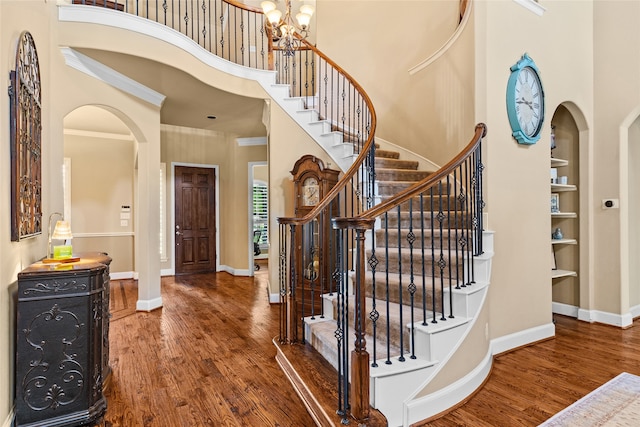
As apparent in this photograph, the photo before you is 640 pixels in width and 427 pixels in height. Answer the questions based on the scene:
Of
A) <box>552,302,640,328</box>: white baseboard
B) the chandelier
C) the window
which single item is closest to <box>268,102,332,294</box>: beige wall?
the chandelier

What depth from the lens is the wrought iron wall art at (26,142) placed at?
79.7 inches

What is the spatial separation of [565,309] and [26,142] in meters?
5.70

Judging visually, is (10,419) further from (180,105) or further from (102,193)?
(102,193)

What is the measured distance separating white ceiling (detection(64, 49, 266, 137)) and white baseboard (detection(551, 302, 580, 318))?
4881mm

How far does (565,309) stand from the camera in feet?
14.2

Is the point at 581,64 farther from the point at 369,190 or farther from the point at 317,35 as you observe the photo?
the point at 317,35

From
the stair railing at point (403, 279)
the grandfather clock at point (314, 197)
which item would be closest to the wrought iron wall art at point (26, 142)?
the stair railing at point (403, 279)

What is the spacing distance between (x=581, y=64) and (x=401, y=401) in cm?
426

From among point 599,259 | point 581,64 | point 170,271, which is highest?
point 581,64

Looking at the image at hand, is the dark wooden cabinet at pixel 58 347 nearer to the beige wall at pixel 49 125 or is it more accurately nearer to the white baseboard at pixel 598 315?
the beige wall at pixel 49 125

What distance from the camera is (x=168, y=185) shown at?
690cm

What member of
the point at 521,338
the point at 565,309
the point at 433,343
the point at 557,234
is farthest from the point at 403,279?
the point at 565,309

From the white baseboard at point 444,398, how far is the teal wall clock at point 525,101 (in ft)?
7.13

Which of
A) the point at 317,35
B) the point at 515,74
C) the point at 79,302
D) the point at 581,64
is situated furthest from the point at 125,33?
the point at 581,64
